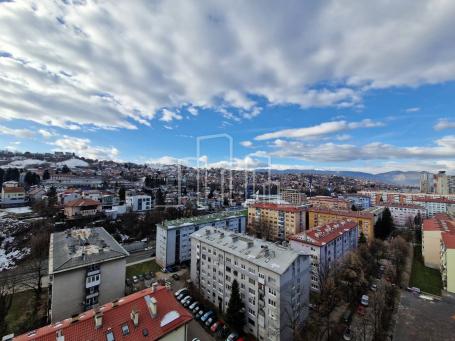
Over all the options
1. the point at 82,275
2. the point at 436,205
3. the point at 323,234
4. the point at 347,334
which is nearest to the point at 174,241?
the point at 82,275

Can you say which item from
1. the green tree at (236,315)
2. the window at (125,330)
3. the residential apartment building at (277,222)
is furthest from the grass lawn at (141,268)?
the residential apartment building at (277,222)

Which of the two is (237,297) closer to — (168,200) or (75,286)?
(75,286)

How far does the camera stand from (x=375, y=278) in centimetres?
2658

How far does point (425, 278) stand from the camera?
2766 cm

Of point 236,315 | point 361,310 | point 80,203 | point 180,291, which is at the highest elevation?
point 80,203

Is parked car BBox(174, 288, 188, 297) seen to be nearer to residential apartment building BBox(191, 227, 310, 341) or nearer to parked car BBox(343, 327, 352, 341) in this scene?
residential apartment building BBox(191, 227, 310, 341)

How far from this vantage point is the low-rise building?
41.1 metres

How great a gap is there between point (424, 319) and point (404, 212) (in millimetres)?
49723

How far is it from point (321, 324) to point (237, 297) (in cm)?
770

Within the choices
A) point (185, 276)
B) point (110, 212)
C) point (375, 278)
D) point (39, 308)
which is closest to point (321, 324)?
point (375, 278)

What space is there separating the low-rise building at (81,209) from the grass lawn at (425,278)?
170 feet

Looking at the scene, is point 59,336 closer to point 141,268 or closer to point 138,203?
point 141,268

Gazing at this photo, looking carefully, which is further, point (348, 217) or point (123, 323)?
point (348, 217)

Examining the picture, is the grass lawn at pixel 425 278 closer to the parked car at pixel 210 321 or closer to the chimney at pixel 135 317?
the parked car at pixel 210 321
